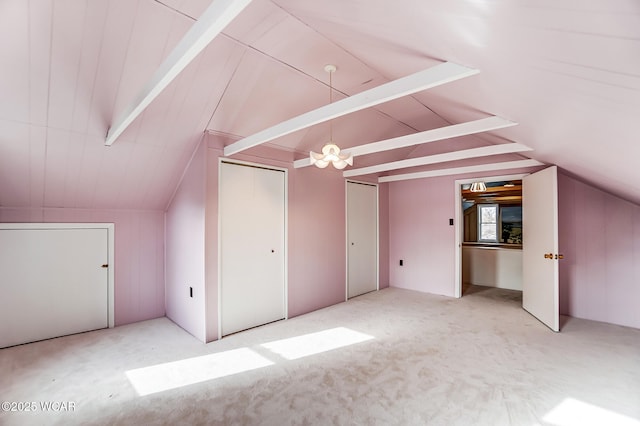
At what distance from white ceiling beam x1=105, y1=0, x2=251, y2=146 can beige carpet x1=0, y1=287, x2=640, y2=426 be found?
7.12 feet

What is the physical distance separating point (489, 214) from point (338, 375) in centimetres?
777

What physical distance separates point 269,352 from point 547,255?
3384 mm

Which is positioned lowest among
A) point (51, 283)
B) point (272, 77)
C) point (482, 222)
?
point (51, 283)

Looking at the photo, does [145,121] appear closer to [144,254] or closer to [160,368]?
[144,254]

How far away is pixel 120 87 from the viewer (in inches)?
94.5

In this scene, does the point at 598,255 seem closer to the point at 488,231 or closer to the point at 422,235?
the point at 422,235

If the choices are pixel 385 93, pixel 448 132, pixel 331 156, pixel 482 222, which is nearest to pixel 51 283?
pixel 331 156

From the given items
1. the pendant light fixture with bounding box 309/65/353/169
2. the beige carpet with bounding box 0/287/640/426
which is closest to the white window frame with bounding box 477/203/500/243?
the beige carpet with bounding box 0/287/640/426

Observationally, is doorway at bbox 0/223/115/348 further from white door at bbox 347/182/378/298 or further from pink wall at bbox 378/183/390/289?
pink wall at bbox 378/183/390/289

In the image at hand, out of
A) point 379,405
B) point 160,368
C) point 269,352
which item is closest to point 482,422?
point 379,405

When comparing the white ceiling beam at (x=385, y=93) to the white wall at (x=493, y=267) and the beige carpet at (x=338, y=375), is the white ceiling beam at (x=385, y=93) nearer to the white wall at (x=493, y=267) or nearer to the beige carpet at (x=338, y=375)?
the beige carpet at (x=338, y=375)

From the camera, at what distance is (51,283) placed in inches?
129

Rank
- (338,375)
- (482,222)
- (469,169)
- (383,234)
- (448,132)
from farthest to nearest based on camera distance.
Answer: (482,222) < (383,234) < (469,169) < (448,132) < (338,375)

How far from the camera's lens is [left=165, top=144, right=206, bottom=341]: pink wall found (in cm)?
319
